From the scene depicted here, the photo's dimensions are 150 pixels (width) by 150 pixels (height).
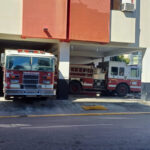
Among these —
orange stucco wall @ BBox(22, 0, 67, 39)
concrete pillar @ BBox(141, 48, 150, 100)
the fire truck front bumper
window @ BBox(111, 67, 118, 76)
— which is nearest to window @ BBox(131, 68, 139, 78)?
window @ BBox(111, 67, 118, 76)

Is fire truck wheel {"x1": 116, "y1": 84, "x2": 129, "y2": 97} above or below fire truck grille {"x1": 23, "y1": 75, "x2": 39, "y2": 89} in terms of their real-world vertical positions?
below

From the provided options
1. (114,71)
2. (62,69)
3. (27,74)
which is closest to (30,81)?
(27,74)

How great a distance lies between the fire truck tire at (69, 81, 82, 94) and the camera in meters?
17.4

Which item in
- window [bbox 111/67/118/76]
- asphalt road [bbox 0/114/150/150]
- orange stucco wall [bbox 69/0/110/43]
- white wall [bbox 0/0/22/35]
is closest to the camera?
asphalt road [bbox 0/114/150/150]

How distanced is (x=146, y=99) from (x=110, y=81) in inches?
174

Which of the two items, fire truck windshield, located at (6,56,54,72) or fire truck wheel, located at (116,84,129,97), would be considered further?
fire truck wheel, located at (116,84,129,97)

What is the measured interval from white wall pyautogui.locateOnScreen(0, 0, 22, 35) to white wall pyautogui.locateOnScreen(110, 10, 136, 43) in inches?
236

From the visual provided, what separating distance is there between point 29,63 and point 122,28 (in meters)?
6.70

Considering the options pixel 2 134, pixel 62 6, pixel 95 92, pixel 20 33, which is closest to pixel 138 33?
pixel 62 6

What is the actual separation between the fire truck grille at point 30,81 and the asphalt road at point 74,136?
3.15 metres

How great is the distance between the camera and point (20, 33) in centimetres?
1195

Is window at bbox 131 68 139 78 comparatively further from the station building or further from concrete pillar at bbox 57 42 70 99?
concrete pillar at bbox 57 42 70 99

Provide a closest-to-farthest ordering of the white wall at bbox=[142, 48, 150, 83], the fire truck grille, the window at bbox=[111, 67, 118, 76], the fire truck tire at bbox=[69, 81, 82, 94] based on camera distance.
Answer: the fire truck grille
the white wall at bbox=[142, 48, 150, 83]
the fire truck tire at bbox=[69, 81, 82, 94]
the window at bbox=[111, 67, 118, 76]

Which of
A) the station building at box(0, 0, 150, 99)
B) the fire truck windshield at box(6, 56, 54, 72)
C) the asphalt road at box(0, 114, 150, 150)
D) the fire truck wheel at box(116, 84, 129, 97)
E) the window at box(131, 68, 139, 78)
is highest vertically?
the station building at box(0, 0, 150, 99)
